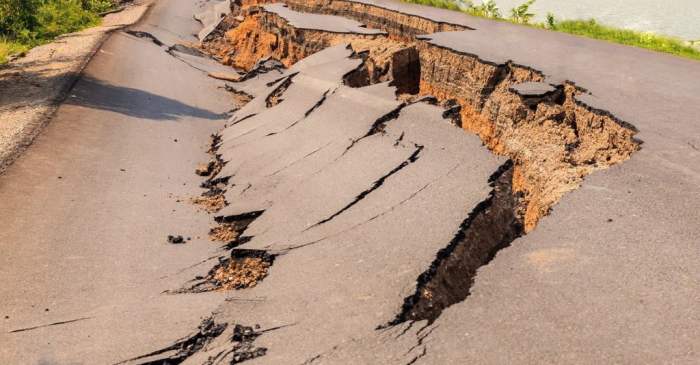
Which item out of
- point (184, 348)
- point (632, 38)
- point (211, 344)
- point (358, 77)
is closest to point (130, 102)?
point (358, 77)

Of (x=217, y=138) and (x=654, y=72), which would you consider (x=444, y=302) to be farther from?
(x=217, y=138)

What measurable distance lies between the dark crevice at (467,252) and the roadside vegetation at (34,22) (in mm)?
13231

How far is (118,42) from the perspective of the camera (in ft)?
55.7

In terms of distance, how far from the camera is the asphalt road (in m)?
4.88

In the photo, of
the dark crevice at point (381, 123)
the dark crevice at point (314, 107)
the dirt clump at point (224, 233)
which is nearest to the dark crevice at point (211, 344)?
the dirt clump at point (224, 233)

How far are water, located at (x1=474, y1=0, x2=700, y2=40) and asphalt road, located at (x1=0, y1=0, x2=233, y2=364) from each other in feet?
63.6

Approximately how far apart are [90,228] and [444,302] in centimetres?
449

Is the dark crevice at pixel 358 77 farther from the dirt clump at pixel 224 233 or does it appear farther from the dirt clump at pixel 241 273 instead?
the dirt clump at pixel 241 273

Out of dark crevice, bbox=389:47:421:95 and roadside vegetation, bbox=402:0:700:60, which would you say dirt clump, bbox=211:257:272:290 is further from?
roadside vegetation, bbox=402:0:700:60

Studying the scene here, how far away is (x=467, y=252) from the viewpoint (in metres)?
4.82

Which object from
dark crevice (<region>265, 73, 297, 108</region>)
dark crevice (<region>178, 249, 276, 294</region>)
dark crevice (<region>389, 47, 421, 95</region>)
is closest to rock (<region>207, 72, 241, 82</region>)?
dark crevice (<region>265, 73, 297, 108</region>)

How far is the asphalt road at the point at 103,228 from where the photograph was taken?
4.88m

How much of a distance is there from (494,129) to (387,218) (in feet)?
10.2

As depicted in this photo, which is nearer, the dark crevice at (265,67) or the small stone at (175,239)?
the small stone at (175,239)
